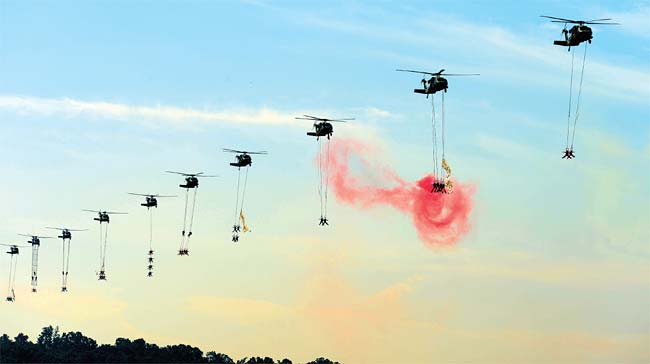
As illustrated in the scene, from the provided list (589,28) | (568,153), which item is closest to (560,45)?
(589,28)

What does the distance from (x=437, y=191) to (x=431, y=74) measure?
→ 16.9 metres

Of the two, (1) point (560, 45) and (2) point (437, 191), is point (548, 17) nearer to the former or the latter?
(1) point (560, 45)

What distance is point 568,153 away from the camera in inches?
6703

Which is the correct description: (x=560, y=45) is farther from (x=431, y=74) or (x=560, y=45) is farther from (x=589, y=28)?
(x=431, y=74)

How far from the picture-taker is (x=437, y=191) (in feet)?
654

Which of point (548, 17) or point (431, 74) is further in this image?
point (431, 74)

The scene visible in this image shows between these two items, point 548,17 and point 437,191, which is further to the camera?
point 437,191

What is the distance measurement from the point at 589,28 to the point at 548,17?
10004 mm

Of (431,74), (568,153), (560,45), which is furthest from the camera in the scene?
(431,74)

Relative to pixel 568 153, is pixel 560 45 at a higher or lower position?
higher

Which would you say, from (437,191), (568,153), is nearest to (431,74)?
(437,191)

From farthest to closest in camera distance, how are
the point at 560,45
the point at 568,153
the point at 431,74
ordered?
the point at 431,74 → the point at 560,45 → the point at 568,153

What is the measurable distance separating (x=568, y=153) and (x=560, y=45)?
1888 cm

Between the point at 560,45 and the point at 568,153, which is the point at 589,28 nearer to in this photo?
the point at 560,45
